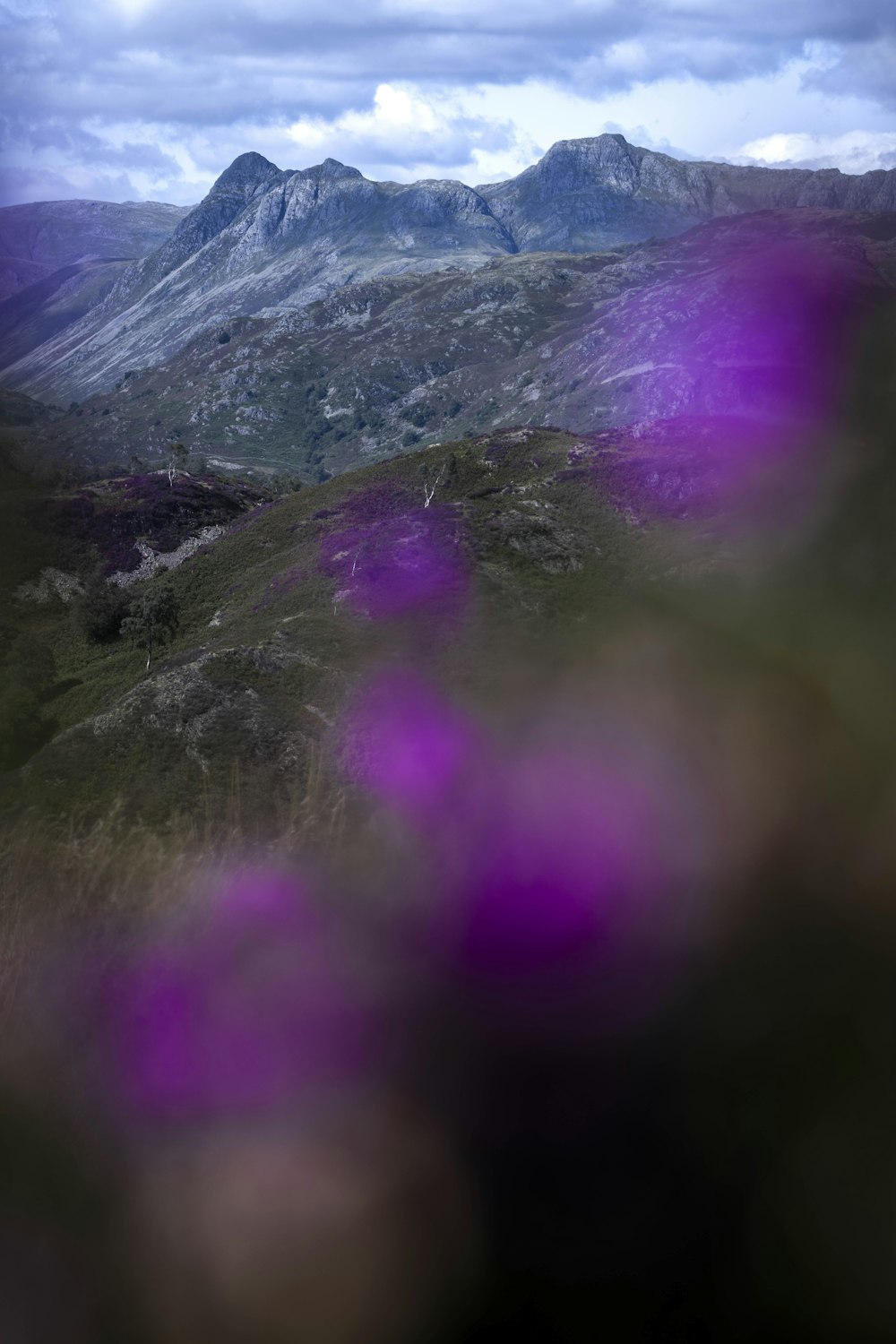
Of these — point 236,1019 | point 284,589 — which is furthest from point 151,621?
point 236,1019

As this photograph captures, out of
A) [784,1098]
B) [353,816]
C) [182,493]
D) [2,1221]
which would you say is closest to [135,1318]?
[2,1221]

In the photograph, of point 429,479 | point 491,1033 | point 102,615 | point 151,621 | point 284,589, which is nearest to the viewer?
point 491,1033

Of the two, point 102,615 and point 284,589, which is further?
point 284,589

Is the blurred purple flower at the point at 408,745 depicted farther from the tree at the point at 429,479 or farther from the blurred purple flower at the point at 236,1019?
the tree at the point at 429,479

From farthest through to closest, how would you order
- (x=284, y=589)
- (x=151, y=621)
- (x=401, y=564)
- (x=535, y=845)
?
1. (x=284, y=589)
2. (x=401, y=564)
3. (x=151, y=621)
4. (x=535, y=845)

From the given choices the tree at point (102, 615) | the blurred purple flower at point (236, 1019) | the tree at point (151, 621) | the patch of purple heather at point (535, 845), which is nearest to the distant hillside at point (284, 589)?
the tree at point (102, 615)

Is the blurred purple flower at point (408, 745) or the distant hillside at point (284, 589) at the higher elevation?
the distant hillside at point (284, 589)

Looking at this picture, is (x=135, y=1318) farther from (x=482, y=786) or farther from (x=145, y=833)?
(x=482, y=786)

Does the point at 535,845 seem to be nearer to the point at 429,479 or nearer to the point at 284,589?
the point at 284,589

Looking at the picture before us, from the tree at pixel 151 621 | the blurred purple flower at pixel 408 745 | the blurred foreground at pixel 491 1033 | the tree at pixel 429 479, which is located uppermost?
the tree at pixel 429 479
